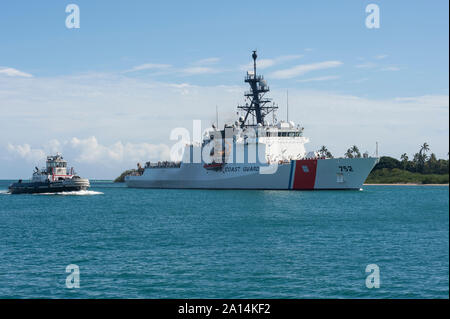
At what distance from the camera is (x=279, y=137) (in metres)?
70.0

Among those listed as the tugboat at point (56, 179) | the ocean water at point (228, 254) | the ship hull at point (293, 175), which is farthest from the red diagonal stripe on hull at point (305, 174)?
the tugboat at point (56, 179)

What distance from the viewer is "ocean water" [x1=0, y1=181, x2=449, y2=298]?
56.3 ft

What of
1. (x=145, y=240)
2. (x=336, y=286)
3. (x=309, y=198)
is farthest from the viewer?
(x=309, y=198)

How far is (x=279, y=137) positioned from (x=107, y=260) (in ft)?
165

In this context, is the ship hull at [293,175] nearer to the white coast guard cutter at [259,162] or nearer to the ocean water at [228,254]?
the white coast guard cutter at [259,162]

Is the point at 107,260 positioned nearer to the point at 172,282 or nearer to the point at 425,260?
the point at 172,282

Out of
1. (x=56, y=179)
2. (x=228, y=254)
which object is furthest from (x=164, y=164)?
(x=228, y=254)

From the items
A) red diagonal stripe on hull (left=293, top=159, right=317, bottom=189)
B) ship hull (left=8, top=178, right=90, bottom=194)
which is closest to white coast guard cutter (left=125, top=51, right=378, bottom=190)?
red diagonal stripe on hull (left=293, top=159, right=317, bottom=189)

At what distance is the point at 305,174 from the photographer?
64.2m

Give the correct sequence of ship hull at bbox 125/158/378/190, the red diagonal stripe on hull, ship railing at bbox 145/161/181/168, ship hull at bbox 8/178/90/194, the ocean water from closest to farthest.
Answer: the ocean water → ship hull at bbox 125/158/378/190 → the red diagonal stripe on hull → ship hull at bbox 8/178/90/194 → ship railing at bbox 145/161/181/168

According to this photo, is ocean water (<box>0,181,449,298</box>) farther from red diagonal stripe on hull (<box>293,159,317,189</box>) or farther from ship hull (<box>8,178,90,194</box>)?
ship hull (<box>8,178,90,194</box>)

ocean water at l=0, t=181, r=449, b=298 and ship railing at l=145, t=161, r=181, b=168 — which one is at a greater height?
ship railing at l=145, t=161, r=181, b=168

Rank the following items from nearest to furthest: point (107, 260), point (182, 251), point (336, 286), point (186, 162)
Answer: point (336, 286)
point (107, 260)
point (182, 251)
point (186, 162)
